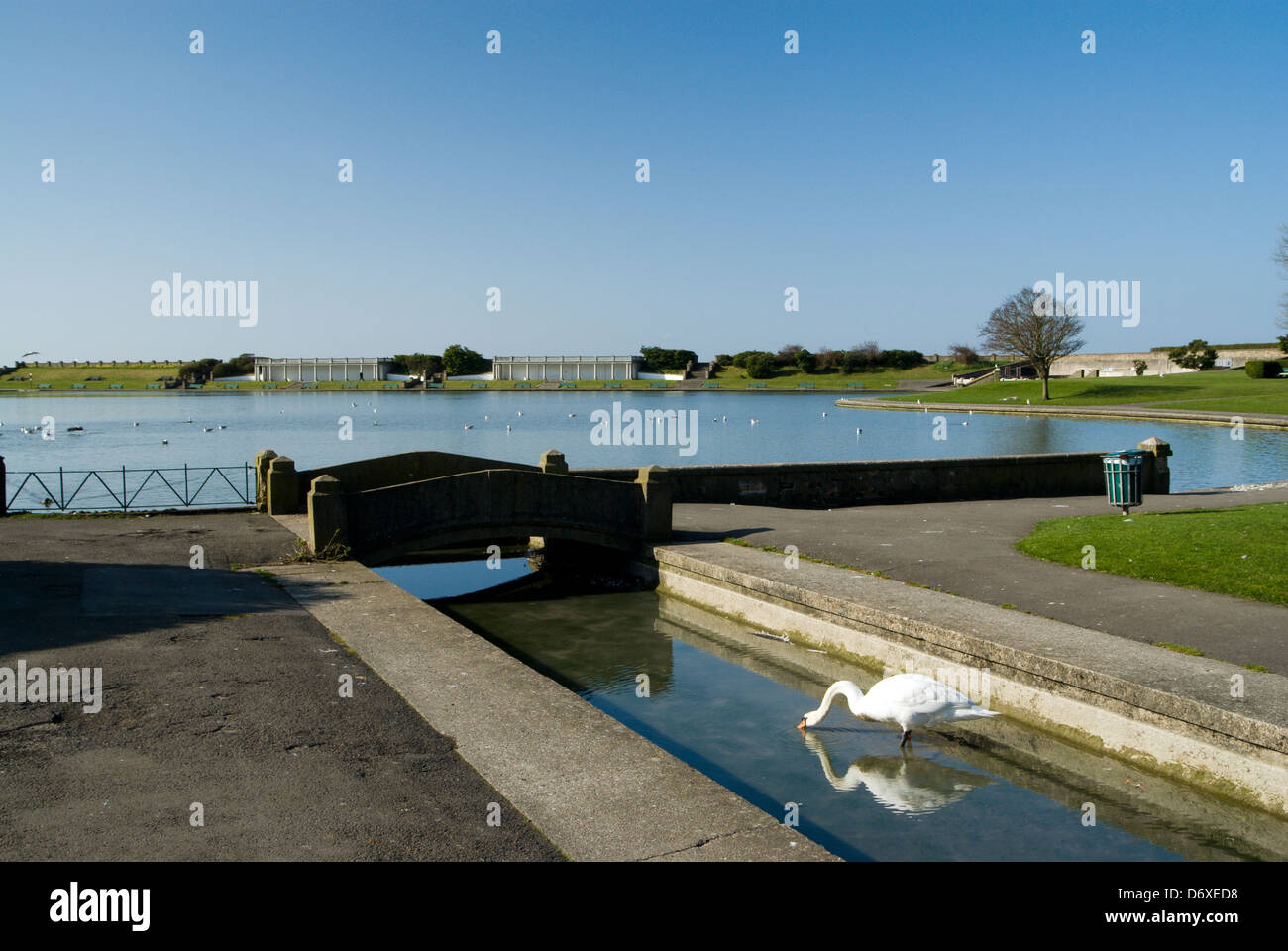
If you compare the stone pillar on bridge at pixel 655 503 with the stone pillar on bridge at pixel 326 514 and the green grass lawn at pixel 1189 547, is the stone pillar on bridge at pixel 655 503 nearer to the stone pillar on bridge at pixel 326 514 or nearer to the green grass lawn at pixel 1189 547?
the stone pillar on bridge at pixel 326 514

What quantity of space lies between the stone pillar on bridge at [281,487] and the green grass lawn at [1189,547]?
1368 cm

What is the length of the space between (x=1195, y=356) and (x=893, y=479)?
102 meters

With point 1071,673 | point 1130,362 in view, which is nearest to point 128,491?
point 1071,673

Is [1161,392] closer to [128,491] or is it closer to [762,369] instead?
[128,491]

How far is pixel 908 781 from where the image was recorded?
349 inches

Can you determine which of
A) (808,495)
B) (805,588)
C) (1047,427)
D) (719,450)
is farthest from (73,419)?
(805,588)

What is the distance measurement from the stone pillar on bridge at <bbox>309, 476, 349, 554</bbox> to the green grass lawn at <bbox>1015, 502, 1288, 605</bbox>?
10580 mm

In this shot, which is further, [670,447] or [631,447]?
[631,447]

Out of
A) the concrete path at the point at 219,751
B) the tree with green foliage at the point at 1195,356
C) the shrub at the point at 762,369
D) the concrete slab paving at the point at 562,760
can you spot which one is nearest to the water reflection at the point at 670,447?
the concrete slab paving at the point at 562,760

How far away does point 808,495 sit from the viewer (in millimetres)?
22266

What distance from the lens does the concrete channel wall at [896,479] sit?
2192cm

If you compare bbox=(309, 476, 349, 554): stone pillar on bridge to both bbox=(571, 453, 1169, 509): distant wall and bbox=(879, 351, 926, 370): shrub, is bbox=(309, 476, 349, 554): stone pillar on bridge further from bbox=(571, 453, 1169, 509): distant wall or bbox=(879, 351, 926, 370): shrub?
bbox=(879, 351, 926, 370): shrub
